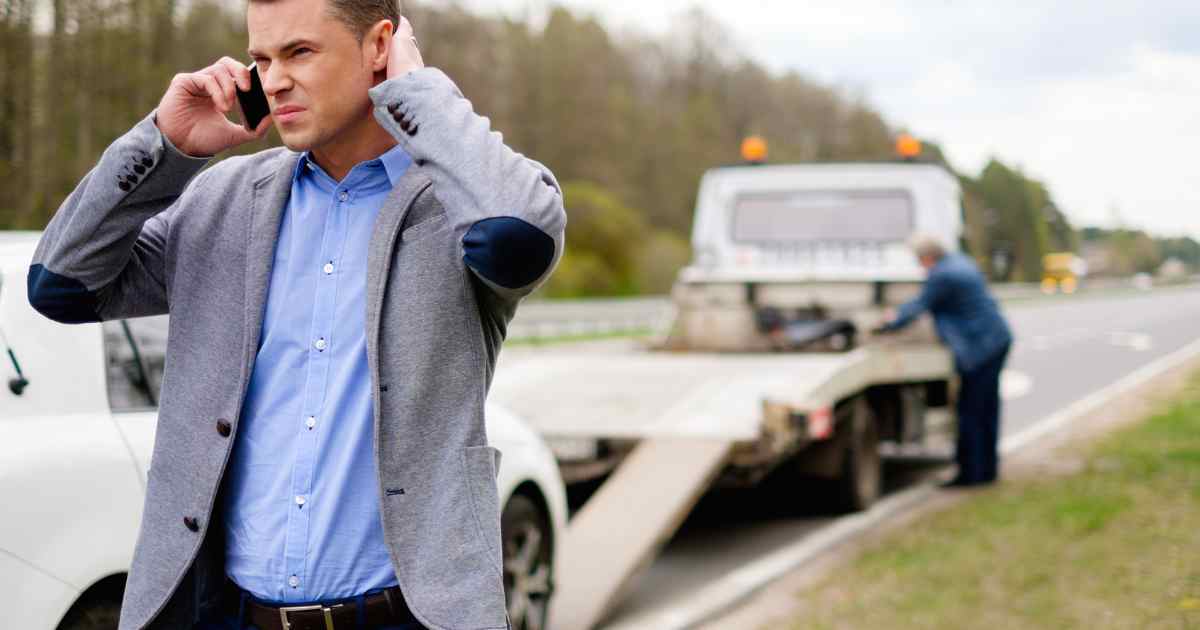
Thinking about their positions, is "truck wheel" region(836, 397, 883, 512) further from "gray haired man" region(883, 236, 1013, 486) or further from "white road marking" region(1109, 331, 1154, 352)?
"white road marking" region(1109, 331, 1154, 352)

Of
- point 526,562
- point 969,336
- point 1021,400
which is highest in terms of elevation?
point 969,336

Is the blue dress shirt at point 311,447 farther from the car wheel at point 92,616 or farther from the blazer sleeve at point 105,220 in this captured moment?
the car wheel at point 92,616

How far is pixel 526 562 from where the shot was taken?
5.06m

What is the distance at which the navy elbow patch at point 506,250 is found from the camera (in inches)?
82.1

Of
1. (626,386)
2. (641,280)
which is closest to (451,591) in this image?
(626,386)

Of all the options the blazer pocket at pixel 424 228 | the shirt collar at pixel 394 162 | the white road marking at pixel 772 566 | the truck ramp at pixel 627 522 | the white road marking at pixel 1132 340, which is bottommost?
the white road marking at pixel 1132 340

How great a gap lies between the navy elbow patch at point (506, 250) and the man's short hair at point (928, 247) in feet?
25.6

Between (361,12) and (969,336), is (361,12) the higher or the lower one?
the higher one

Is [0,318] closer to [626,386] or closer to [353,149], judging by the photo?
[353,149]

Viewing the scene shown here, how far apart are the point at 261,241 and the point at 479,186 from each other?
0.40 metres

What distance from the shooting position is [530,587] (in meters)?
5.08

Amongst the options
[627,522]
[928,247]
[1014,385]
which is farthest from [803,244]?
[1014,385]

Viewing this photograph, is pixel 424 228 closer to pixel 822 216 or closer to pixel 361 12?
pixel 361 12

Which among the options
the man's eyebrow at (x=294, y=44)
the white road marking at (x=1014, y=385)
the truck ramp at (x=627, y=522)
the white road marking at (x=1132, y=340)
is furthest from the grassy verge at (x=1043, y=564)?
the white road marking at (x=1132, y=340)
